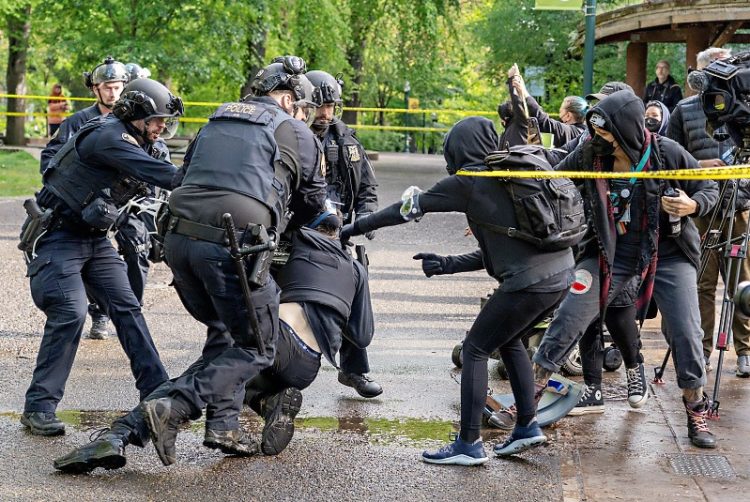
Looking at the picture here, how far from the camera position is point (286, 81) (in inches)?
227

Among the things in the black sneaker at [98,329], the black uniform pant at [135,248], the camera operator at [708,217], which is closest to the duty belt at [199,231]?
the black uniform pant at [135,248]

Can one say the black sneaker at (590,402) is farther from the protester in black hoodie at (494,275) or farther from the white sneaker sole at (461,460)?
the white sneaker sole at (461,460)

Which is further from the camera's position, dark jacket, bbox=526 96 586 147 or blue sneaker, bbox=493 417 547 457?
dark jacket, bbox=526 96 586 147

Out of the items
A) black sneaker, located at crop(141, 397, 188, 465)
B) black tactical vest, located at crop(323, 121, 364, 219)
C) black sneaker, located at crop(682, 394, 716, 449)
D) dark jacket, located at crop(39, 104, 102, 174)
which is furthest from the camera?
dark jacket, located at crop(39, 104, 102, 174)

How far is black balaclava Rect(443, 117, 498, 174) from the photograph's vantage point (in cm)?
576

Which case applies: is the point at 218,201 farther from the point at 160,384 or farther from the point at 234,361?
the point at 160,384

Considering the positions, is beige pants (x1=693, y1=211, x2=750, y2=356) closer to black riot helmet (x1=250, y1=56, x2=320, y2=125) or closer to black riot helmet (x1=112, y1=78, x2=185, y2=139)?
black riot helmet (x1=250, y1=56, x2=320, y2=125)

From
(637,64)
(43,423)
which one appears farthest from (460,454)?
(637,64)

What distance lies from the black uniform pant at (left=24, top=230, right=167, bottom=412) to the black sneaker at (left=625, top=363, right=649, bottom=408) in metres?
2.73

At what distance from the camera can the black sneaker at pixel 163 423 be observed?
5227 mm

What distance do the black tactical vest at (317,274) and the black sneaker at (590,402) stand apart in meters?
1.65

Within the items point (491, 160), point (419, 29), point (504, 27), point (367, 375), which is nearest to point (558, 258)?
point (491, 160)

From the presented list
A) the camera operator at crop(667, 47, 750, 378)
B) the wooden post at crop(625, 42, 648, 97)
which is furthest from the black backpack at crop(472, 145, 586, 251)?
the wooden post at crop(625, 42, 648, 97)

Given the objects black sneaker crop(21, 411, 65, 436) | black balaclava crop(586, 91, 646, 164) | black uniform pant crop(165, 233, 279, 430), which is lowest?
black sneaker crop(21, 411, 65, 436)
